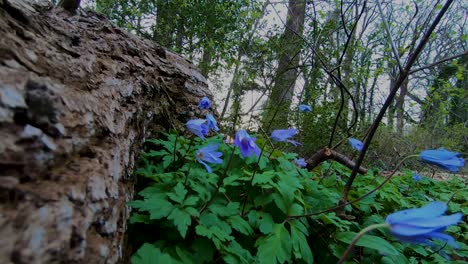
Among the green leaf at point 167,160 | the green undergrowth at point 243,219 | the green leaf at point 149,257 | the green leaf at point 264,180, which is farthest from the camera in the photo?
the green leaf at point 167,160

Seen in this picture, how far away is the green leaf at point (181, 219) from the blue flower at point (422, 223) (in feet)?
2.42

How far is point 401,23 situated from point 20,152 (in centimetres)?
1030

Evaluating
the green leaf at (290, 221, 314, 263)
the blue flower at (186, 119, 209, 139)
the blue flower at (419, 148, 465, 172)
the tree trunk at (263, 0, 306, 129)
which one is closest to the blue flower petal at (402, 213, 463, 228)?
the blue flower at (419, 148, 465, 172)

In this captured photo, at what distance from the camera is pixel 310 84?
23.8 feet

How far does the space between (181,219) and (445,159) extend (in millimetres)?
1109

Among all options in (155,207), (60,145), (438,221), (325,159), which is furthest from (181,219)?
(325,159)

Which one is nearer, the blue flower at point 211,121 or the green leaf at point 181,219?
the green leaf at point 181,219

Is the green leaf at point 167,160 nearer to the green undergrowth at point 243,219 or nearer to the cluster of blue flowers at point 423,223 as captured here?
the green undergrowth at point 243,219

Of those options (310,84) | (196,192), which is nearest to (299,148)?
(310,84)

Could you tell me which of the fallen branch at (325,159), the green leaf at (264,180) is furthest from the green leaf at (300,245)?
the fallen branch at (325,159)

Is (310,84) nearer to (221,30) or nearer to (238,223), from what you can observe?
(221,30)

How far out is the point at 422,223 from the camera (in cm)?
92

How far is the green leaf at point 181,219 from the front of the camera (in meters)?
1.32

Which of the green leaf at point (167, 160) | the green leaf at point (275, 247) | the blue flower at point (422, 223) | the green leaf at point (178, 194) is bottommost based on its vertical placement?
the green leaf at point (275, 247)
